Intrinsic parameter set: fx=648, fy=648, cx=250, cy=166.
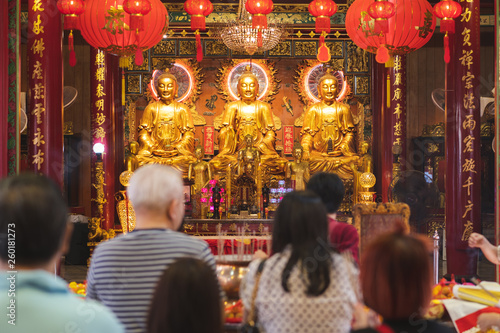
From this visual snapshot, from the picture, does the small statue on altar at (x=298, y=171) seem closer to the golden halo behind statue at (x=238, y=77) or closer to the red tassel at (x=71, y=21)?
the golden halo behind statue at (x=238, y=77)

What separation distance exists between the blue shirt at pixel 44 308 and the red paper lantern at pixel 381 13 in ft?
13.8

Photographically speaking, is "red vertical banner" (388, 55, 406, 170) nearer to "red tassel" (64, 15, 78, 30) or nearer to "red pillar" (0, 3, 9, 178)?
"red tassel" (64, 15, 78, 30)

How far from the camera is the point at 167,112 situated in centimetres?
990

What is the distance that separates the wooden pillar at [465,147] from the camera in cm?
588

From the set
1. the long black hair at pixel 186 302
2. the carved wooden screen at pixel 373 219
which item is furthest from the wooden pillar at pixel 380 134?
the long black hair at pixel 186 302

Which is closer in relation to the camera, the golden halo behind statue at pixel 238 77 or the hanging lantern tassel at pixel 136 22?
the hanging lantern tassel at pixel 136 22

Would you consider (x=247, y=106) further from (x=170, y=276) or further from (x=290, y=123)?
(x=170, y=276)

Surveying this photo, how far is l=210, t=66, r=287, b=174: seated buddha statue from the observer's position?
9.77 metres

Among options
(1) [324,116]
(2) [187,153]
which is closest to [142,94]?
(2) [187,153]

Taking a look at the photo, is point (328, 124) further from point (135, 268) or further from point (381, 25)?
point (135, 268)

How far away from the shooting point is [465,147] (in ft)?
19.4

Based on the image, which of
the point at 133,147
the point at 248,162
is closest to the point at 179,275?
the point at 248,162

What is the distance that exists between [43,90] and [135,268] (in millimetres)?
4258

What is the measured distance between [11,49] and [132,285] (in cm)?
407
